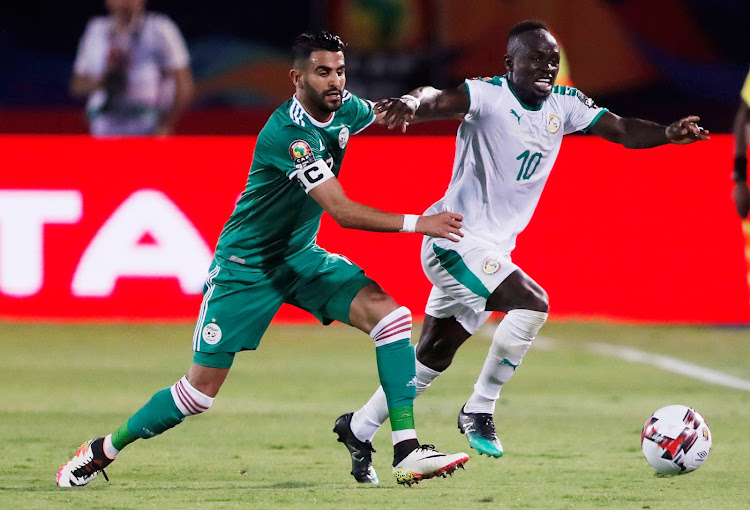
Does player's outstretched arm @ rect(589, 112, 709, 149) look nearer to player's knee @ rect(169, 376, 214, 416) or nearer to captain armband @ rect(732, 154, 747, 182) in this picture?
captain armband @ rect(732, 154, 747, 182)

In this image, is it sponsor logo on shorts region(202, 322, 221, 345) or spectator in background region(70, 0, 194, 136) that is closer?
sponsor logo on shorts region(202, 322, 221, 345)

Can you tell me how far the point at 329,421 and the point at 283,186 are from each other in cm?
251

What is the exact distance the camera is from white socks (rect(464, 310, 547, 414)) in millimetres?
7039

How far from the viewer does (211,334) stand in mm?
6434

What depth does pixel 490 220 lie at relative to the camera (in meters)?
7.25

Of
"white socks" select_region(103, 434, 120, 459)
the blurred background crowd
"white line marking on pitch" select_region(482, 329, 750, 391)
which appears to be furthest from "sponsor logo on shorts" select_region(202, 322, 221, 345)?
the blurred background crowd

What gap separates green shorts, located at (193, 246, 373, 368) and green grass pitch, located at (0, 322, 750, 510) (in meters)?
0.61

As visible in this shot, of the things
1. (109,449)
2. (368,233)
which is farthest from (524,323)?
(368,233)

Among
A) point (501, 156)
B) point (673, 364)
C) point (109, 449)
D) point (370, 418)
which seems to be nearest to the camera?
point (109, 449)

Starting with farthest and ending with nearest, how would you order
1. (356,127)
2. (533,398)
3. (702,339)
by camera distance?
(702,339)
(533,398)
(356,127)

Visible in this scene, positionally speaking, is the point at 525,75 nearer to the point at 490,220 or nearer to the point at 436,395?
the point at 490,220

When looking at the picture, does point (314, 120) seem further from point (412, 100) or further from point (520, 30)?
point (520, 30)

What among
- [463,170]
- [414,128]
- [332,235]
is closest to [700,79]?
[414,128]

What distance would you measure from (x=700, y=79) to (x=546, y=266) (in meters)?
8.26
